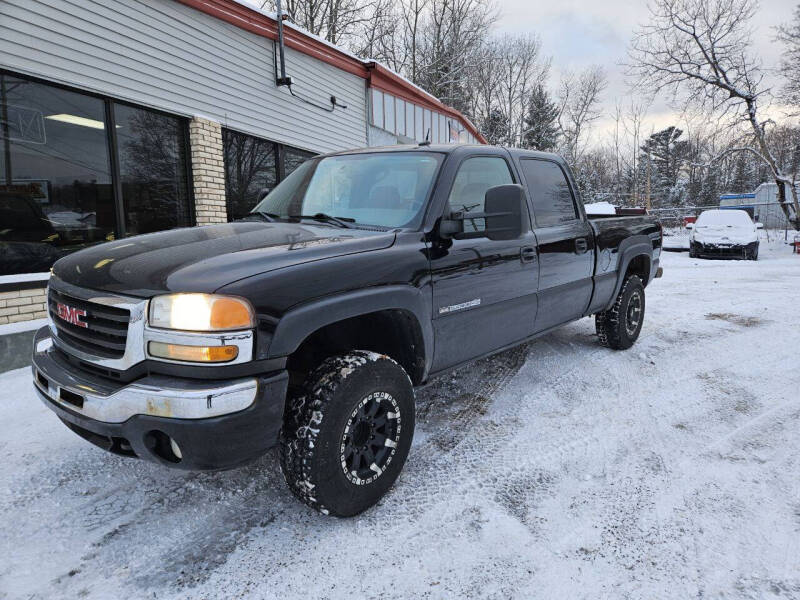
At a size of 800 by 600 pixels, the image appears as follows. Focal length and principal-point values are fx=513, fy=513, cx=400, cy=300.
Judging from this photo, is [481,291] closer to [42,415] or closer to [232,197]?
[42,415]

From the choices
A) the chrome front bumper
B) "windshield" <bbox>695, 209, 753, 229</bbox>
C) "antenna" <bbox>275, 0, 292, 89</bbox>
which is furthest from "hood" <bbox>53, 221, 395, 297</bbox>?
"windshield" <bbox>695, 209, 753, 229</bbox>

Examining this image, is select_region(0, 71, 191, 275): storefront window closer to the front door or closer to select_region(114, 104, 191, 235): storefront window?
select_region(114, 104, 191, 235): storefront window

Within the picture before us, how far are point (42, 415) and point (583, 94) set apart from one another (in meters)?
49.1

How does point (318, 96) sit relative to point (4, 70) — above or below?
above

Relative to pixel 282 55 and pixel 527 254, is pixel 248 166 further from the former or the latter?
pixel 527 254

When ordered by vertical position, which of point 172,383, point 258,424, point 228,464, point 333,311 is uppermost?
point 333,311

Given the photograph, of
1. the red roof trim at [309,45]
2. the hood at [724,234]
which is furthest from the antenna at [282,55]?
the hood at [724,234]

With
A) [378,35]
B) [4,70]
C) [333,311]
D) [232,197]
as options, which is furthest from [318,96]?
[378,35]

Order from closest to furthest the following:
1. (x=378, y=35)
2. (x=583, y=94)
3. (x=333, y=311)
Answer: (x=333, y=311) → (x=378, y=35) → (x=583, y=94)

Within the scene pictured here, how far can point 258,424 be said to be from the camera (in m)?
2.06

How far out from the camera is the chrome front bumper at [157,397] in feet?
6.36

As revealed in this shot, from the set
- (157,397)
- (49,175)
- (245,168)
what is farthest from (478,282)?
(245,168)

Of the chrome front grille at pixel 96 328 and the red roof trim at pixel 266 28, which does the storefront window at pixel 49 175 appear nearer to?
the red roof trim at pixel 266 28

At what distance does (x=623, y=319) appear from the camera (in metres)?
5.15
